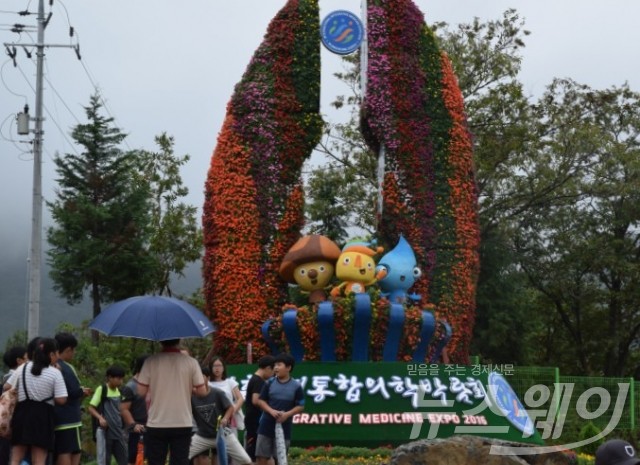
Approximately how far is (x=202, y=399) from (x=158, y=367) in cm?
130

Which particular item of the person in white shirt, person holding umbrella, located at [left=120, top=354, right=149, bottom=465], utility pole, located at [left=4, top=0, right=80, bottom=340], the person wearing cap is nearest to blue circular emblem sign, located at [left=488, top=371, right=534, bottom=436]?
person holding umbrella, located at [left=120, top=354, right=149, bottom=465]

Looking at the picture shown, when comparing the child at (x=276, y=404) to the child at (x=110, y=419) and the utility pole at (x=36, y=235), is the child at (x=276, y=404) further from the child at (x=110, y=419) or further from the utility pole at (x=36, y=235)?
the utility pole at (x=36, y=235)

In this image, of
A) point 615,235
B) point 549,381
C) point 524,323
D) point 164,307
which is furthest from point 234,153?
point 615,235

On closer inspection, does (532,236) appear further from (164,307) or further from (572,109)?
(164,307)

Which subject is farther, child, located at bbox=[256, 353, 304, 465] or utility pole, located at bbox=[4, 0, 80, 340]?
utility pole, located at bbox=[4, 0, 80, 340]

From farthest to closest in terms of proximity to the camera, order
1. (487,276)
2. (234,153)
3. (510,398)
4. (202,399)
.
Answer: (487,276) < (234,153) < (510,398) < (202,399)

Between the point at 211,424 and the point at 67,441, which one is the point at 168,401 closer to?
the point at 67,441

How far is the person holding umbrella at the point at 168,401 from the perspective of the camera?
24.2 feet

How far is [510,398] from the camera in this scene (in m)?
15.2

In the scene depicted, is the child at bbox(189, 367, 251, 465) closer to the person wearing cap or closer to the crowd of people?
the crowd of people

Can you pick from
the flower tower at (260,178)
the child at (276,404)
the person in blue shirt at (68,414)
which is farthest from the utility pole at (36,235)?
the person in blue shirt at (68,414)

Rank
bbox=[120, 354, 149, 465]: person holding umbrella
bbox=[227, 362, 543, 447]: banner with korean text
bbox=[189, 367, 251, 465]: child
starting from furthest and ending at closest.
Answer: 1. bbox=[227, 362, 543, 447]: banner with korean text
2. bbox=[189, 367, 251, 465]: child
3. bbox=[120, 354, 149, 465]: person holding umbrella

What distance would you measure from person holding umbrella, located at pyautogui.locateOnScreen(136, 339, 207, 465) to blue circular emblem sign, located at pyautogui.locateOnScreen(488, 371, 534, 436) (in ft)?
26.4

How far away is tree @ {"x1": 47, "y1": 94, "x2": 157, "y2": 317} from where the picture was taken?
2661 cm
